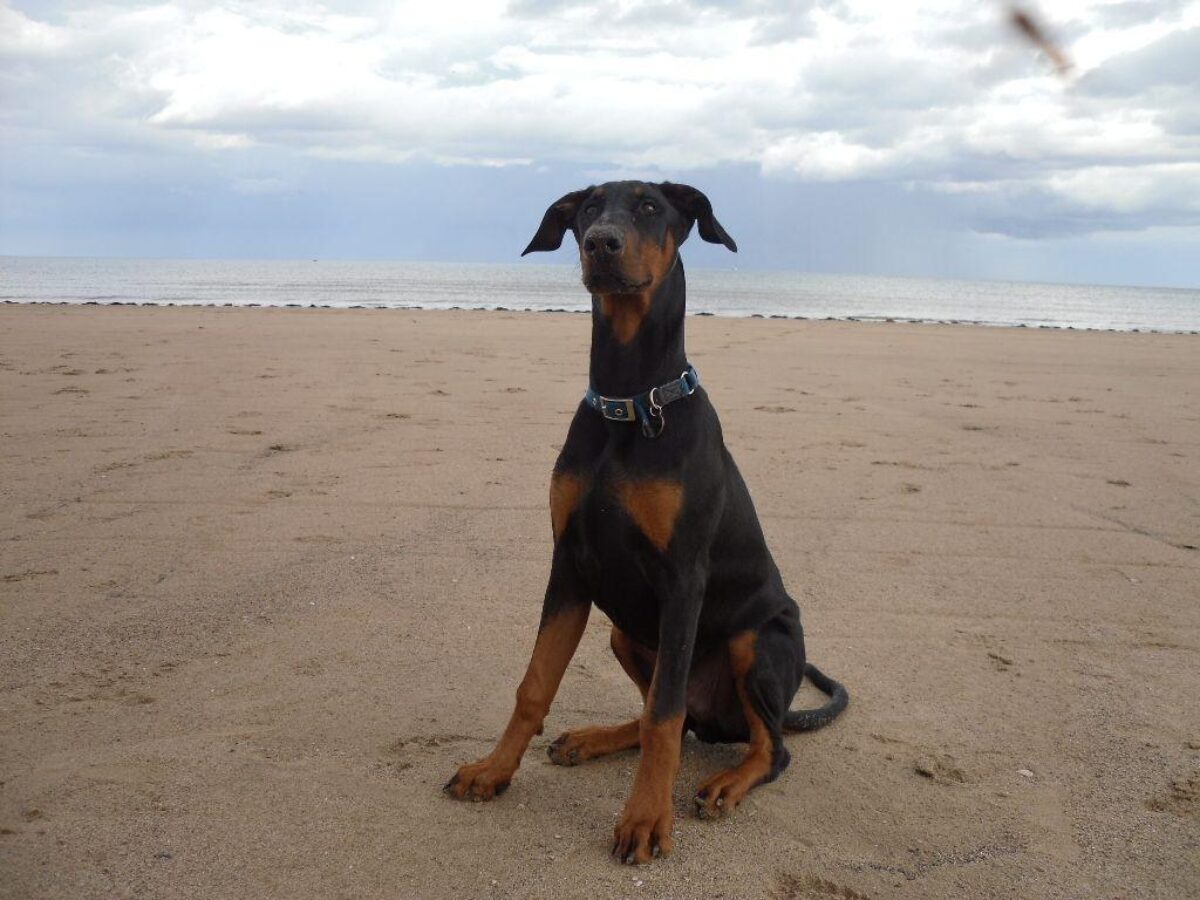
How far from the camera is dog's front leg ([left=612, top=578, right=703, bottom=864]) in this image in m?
2.81

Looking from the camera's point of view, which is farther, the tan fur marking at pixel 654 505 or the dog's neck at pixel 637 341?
the dog's neck at pixel 637 341

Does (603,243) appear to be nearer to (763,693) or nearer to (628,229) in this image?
(628,229)

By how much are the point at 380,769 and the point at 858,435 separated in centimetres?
599

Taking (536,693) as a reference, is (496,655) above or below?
below

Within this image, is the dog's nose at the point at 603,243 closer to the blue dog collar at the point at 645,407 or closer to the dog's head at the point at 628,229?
the dog's head at the point at 628,229

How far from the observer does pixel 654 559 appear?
→ 297cm

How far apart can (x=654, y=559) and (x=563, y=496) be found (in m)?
0.33

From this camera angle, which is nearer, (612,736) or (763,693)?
(763,693)

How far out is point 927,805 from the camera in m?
3.11

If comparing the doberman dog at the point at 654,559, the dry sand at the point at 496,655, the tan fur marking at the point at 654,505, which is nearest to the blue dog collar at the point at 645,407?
the doberman dog at the point at 654,559

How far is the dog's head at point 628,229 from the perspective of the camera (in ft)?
9.84

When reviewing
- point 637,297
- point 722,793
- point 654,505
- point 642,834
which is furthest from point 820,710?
point 637,297

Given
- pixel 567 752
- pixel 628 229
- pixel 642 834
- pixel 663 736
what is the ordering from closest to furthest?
pixel 642 834, pixel 663 736, pixel 628 229, pixel 567 752

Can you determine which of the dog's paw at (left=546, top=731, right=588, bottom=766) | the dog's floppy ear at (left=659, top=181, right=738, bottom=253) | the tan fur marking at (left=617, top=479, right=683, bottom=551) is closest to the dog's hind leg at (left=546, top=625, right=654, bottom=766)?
the dog's paw at (left=546, top=731, right=588, bottom=766)
